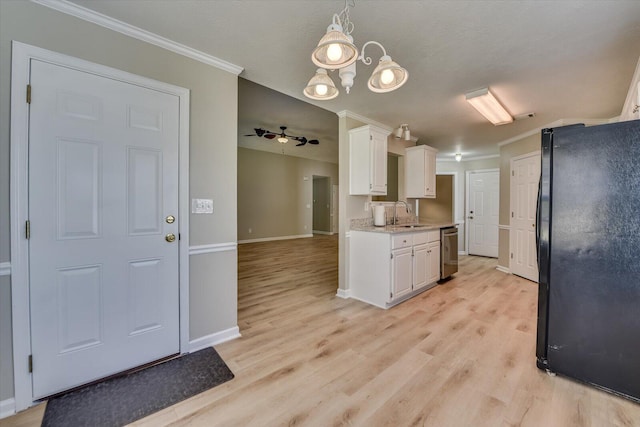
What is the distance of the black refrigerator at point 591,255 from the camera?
1.61 meters

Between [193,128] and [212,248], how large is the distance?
100cm

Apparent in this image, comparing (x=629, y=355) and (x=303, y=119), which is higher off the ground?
(x=303, y=119)

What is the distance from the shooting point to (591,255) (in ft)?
5.67

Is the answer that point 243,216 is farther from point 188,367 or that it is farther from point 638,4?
point 638,4

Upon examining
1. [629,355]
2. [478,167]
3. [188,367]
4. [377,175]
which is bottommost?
[188,367]

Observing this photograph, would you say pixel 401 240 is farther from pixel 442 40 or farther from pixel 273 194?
pixel 273 194

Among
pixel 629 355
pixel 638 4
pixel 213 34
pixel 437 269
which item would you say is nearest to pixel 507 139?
pixel 437 269

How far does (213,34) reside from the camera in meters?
1.90

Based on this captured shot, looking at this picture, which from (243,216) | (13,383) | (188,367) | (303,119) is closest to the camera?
(13,383)

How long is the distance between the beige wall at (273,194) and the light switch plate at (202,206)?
5323mm

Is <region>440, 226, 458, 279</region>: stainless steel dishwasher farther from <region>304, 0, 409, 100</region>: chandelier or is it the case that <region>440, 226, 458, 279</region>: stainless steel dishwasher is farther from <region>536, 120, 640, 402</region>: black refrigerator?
<region>304, 0, 409, 100</region>: chandelier

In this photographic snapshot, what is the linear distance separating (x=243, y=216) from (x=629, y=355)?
720 cm

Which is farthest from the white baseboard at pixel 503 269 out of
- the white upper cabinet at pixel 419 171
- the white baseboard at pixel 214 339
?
the white baseboard at pixel 214 339

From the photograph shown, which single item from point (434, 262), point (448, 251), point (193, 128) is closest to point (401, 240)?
point (434, 262)
